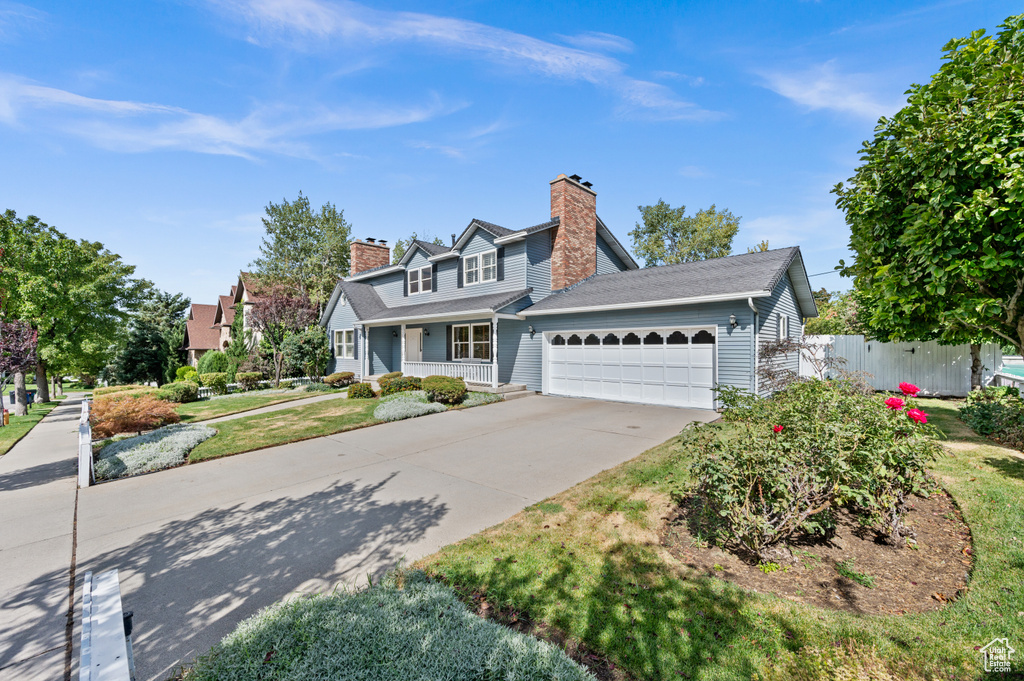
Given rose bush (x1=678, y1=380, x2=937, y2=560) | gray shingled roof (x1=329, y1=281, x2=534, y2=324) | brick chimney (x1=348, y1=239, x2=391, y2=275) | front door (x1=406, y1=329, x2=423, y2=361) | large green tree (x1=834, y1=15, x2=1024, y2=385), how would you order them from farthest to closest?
brick chimney (x1=348, y1=239, x2=391, y2=275) < front door (x1=406, y1=329, x2=423, y2=361) < gray shingled roof (x1=329, y1=281, x2=534, y2=324) < large green tree (x1=834, y1=15, x2=1024, y2=385) < rose bush (x1=678, y1=380, x2=937, y2=560)

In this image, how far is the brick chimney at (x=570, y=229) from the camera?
16.9 metres

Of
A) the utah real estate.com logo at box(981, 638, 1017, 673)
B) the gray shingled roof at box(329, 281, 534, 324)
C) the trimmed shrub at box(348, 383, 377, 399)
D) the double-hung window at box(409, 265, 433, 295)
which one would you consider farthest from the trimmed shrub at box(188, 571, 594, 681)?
the double-hung window at box(409, 265, 433, 295)

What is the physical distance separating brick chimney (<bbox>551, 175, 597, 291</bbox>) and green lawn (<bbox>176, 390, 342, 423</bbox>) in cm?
1080

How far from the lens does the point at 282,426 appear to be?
10.6 m

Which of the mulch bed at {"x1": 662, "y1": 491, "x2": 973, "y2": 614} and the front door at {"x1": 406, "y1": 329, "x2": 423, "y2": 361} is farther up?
the front door at {"x1": 406, "y1": 329, "x2": 423, "y2": 361}

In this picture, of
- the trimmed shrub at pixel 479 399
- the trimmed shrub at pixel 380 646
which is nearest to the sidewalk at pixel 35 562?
the trimmed shrub at pixel 380 646

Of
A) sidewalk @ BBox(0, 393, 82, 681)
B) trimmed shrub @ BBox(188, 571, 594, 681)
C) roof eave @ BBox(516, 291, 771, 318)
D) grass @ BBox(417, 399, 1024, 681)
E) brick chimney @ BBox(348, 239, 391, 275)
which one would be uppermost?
brick chimney @ BBox(348, 239, 391, 275)

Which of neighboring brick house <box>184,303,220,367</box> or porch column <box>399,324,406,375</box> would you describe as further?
neighboring brick house <box>184,303,220,367</box>

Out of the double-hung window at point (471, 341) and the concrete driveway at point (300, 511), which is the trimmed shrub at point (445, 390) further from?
the double-hung window at point (471, 341)

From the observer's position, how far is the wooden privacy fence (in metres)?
14.0

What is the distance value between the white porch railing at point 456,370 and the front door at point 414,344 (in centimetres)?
143

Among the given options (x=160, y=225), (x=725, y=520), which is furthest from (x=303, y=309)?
(x=725, y=520)

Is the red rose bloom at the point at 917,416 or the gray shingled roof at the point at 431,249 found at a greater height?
the gray shingled roof at the point at 431,249

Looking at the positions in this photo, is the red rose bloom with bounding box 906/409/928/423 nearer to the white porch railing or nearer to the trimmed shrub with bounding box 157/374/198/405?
the white porch railing
